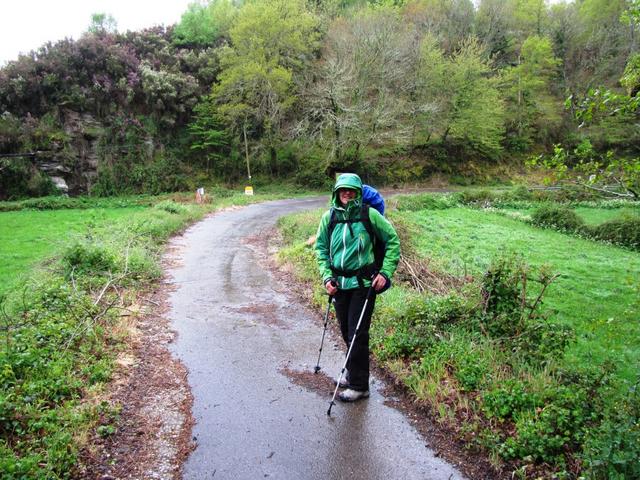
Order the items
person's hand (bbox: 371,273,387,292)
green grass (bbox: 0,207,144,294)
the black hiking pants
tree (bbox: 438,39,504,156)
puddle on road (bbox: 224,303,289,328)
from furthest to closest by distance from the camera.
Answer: tree (bbox: 438,39,504,156) → green grass (bbox: 0,207,144,294) → puddle on road (bbox: 224,303,289,328) → the black hiking pants → person's hand (bbox: 371,273,387,292)

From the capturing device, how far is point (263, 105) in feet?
111

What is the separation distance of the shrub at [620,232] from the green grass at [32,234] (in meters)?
21.4

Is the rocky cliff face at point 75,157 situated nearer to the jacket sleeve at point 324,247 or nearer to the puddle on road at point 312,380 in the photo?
the puddle on road at point 312,380

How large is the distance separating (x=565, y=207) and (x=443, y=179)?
18427 mm

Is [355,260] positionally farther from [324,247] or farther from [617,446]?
[617,446]

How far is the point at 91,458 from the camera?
3.79 meters

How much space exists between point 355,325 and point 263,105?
31.7m

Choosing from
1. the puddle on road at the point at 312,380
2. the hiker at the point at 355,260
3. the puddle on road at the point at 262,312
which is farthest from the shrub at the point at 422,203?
the hiker at the point at 355,260

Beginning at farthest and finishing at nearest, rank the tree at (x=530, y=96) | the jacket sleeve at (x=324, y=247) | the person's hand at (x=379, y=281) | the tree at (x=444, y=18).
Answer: the tree at (x=444, y=18) → the tree at (x=530, y=96) → the jacket sleeve at (x=324, y=247) → the person's hand at (x=379, y=281)

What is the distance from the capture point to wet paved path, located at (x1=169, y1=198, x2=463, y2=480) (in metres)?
3.79

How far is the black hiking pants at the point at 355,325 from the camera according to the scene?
4.75m

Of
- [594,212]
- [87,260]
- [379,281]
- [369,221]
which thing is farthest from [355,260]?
[594,212]

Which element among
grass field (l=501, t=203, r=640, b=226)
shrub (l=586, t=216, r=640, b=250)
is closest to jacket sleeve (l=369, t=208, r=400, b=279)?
shrub (l=586, t=216, r=640, b=250)

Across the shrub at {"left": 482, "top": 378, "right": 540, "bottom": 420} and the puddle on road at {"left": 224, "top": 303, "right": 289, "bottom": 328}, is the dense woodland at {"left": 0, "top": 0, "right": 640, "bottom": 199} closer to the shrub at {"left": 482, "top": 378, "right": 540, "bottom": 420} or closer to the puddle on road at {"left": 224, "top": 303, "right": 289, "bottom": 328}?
the puddle on road at {"left": 224, "top": 303, "right": 289, "bottom": 328}
